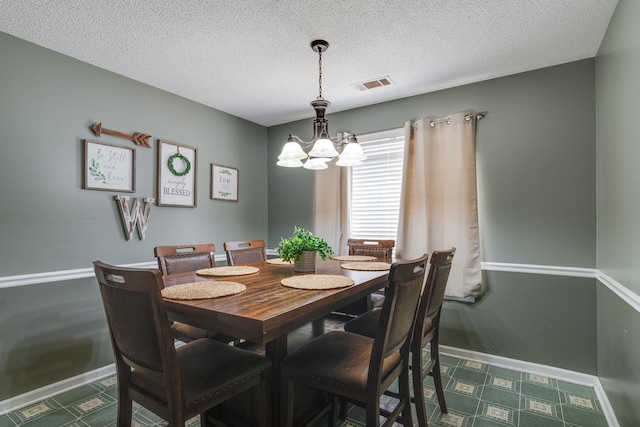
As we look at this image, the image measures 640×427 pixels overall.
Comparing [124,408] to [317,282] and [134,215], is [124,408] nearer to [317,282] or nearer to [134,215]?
[317,282]

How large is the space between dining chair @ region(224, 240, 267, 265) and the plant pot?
0.70m

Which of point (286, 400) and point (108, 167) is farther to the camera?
point (108, 167)

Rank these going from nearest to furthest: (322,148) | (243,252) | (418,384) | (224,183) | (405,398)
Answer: (405,398) < (418,384) < (322,148) < (243,252) < (224,183)

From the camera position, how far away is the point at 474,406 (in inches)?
83.7

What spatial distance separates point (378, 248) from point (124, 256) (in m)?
2.15

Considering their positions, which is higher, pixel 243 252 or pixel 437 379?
pixel 243 252

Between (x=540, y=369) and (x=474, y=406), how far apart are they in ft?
2.76

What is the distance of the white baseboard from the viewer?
86.0 inches

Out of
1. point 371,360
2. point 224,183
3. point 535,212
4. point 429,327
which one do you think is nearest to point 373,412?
point 371,360

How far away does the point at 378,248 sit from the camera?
2906 millimetres

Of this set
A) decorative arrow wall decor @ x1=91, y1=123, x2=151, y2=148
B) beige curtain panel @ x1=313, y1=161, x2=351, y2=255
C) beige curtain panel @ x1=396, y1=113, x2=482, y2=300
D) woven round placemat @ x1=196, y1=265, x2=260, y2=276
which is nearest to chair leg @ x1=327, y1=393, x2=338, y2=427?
woven round placemat @ x1=196, y1=265, x2=260, y2=276

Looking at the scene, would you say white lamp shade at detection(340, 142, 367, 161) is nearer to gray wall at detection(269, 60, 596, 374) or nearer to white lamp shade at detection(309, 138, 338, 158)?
white lamp shade at detection(309, 138, 338, 158)

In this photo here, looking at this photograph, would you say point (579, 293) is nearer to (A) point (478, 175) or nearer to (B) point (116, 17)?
(A) point (478, 175)

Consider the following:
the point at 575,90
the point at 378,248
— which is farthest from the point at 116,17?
the point at 575,90
